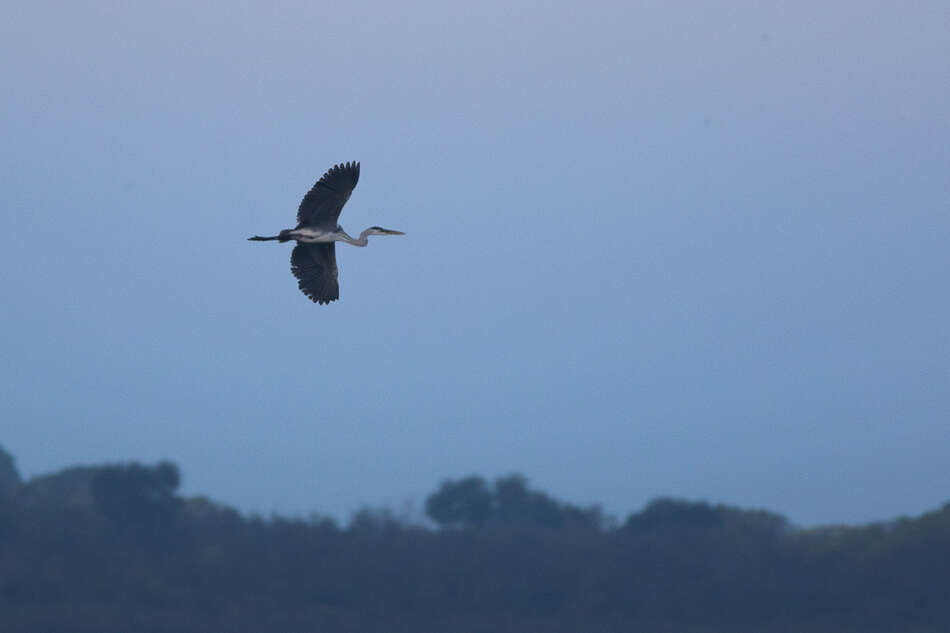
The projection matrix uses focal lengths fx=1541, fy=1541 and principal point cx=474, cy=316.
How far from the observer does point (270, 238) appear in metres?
21.7

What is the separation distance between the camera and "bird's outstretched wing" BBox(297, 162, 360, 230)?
2061cm

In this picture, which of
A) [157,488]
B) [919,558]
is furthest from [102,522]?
[919,558]

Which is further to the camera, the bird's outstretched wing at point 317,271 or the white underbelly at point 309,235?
the bird's outstretched wing at point 317,271

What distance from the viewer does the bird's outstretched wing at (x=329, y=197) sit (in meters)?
20.6

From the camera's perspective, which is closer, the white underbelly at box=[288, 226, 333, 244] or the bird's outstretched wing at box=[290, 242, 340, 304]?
the white underbelly at box=[288, 226, 333, 244]

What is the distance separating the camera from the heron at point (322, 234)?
20.7 metres

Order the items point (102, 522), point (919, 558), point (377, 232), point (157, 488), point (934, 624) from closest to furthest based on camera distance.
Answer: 1. point (377, 232)
2. point (934, 624)
3. point (919, 558)
4. point (102, 522)
5. point (157, 488)

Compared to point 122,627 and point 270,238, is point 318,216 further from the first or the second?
point 122,627

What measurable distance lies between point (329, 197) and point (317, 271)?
6.24ft

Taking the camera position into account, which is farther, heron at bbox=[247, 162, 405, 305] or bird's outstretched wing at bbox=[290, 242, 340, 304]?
bird's outstretched wing at bbox=[290, 242, 340, 304]

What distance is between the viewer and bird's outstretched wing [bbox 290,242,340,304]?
2241 centimetres

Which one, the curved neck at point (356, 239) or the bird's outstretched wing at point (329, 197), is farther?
the curved neck at point (356, 239)

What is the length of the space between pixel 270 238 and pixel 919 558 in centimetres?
2478

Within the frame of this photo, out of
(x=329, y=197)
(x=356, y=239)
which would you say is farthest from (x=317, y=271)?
(x=329, y=197)
